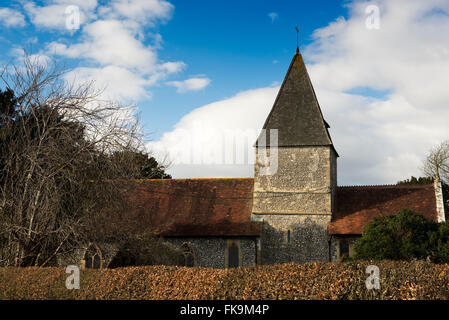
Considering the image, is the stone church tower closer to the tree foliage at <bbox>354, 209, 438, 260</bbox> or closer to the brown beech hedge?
the tree foliage at <bbox>354, 209, 438, 260</bbox>

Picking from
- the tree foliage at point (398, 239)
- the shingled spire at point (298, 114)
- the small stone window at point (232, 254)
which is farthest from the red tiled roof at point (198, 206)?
the tree foliage at point (398, 239)

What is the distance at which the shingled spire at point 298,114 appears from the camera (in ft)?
71.9

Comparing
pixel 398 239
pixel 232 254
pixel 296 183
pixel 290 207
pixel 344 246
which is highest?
pixel 296 183

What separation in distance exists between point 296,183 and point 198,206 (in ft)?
18.0

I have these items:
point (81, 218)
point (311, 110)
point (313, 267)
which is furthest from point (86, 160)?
point (311, 110)

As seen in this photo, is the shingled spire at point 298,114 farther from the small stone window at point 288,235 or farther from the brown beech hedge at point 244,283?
the brown beech hedge at point 244,283

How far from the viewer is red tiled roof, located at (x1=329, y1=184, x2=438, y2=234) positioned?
2062 cm

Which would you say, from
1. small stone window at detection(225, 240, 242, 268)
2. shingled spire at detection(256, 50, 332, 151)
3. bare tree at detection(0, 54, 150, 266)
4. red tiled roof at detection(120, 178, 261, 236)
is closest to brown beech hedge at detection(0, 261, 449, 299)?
bare tree at detection(0, 54, 150, 266)

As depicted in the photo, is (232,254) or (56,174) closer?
(56,174)

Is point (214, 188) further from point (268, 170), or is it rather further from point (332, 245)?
point (332, 245)

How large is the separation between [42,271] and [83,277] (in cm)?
170

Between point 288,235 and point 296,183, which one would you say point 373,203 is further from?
point 288,235

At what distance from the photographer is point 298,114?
22328 mm

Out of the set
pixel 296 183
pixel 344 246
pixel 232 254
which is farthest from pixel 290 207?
pixel 232 254
